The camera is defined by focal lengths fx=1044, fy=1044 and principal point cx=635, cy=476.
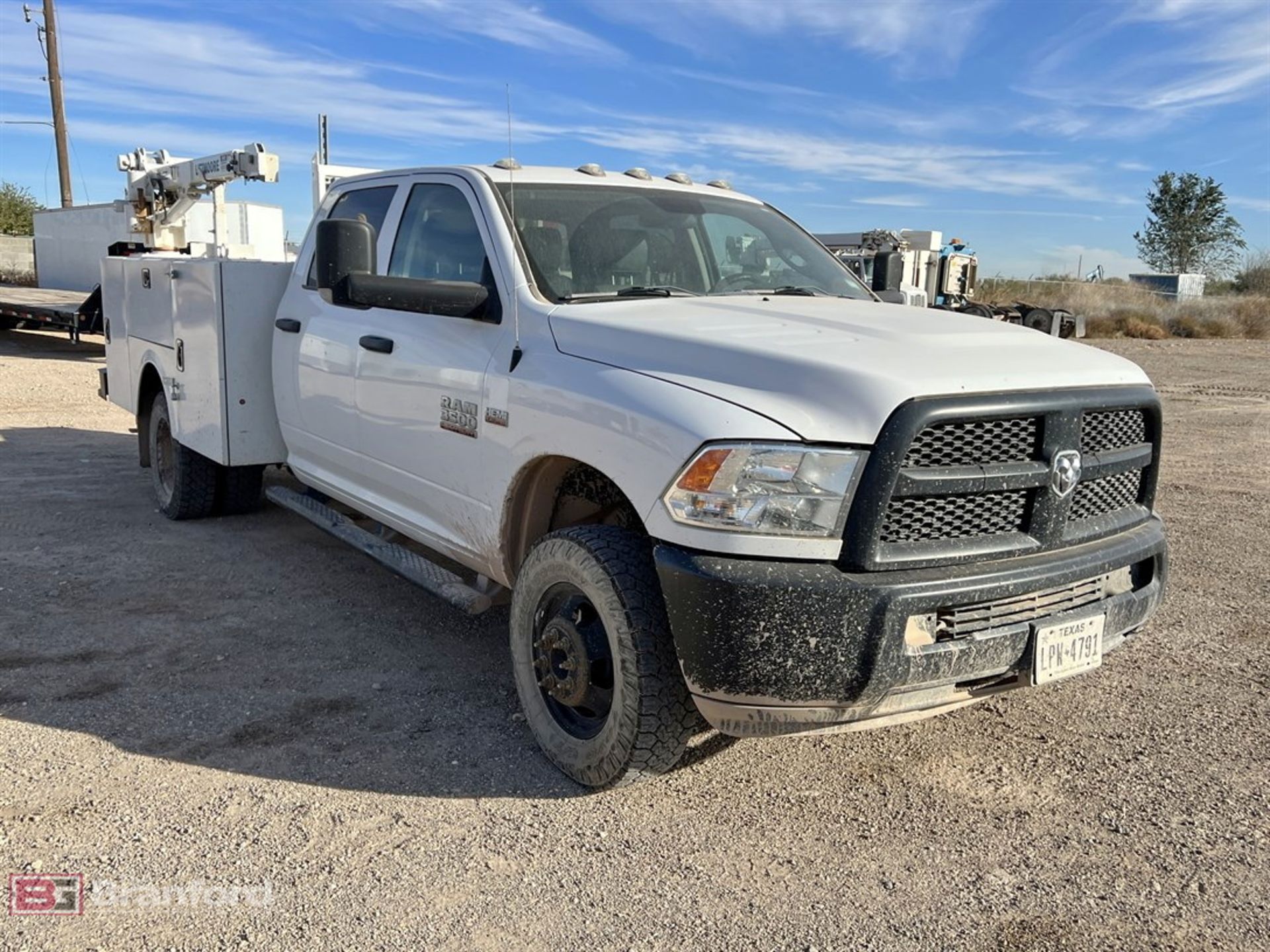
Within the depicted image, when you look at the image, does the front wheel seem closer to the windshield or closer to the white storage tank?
the windshield

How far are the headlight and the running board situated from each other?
1549mm

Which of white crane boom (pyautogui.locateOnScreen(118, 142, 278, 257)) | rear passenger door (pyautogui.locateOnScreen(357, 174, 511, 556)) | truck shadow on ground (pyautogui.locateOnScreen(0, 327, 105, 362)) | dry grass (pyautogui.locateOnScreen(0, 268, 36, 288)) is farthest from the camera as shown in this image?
dry grass (pyautogui.locateOnScreen(0, 268, 36, 288))

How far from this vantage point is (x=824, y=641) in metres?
2.74

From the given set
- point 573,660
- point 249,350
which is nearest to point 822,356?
point 573,660

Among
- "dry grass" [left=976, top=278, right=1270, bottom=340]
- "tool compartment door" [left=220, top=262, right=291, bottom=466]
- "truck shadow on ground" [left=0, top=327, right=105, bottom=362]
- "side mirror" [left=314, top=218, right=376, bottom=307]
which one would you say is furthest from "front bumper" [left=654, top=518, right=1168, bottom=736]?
"dry grass" [left=976, top=278, right=1270, bottom=340]

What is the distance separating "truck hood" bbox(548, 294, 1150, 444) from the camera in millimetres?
2822

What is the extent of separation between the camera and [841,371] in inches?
113

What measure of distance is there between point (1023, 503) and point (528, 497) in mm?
1659

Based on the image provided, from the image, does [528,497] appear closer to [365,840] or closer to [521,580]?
[521,580]

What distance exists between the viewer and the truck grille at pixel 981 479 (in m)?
2.77

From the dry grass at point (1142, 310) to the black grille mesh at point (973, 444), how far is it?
29483mm

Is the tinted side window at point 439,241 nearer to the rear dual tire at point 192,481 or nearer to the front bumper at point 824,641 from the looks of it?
the front bumper at point 824,641

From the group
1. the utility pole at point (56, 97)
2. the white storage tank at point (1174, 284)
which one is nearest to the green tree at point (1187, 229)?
the white storage tank at point (1174, 284)

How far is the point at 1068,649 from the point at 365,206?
373 cm
